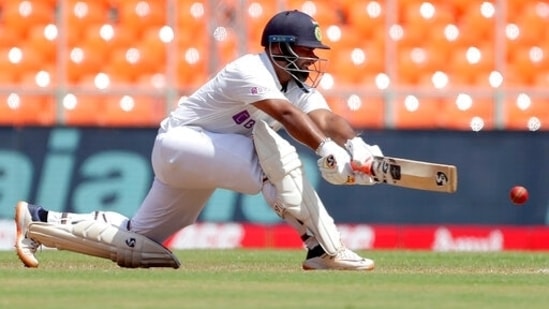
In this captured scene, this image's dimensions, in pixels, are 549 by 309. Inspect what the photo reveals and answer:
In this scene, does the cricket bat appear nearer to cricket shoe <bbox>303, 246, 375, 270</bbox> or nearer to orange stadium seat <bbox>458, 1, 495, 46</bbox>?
cricket shoe <bbox>303, 246, 375, 270</bbox>

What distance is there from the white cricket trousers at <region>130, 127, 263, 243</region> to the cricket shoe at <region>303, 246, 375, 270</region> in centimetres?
46

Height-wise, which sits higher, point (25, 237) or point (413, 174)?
point (413, 174)

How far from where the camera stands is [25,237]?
764cm

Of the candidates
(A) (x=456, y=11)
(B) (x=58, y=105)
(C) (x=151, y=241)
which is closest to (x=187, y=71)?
(B) (x=58, y=105)

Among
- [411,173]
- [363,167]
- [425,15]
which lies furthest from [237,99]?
[425,15]

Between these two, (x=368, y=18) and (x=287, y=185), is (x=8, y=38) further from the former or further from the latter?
(x=287, y=185)

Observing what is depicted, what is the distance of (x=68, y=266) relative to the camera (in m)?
7.73

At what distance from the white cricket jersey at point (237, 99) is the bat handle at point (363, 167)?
50 centimetres

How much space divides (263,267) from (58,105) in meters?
5.70

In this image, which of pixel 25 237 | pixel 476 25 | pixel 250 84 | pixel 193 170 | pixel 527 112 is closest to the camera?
pixel 250 84

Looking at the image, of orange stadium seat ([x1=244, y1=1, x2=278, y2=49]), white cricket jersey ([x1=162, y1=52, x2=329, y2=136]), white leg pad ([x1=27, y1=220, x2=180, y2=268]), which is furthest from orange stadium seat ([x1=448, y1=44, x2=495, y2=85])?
white leg pad ([x1=27, y1=220, x2=180, y2=268])

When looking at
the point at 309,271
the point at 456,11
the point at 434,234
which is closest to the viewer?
the point at 309,271

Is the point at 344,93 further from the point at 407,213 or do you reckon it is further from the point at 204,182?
the point at 204,182

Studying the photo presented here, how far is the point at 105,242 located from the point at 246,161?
3.08ft
